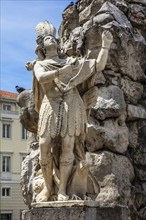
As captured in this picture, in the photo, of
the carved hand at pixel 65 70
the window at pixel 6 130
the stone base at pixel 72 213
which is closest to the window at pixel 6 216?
the window at pixel 6 130

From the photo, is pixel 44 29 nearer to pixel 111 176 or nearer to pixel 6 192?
pixel 111 176

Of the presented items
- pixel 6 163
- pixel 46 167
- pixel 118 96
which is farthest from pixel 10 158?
pixel 46 167

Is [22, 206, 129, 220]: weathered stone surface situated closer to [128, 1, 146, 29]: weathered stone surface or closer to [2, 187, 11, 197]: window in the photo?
[128, 1, 146, 29]: weathered stone surface

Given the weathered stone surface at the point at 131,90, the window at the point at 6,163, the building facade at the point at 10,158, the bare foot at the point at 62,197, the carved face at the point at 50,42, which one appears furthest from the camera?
the window at the point at 6,163

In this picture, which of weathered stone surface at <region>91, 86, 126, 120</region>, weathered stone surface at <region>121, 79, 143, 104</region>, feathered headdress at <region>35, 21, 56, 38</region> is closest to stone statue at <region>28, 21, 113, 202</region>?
feathered headdress at <region>35, 21, 56, 38</region>

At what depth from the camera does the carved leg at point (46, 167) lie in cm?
821

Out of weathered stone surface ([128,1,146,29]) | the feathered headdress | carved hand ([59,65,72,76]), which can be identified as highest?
weathered stone surface ([128,1,146,29])

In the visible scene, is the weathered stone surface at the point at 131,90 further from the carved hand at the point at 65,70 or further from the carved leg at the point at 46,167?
the carved leg at the point at 46,167

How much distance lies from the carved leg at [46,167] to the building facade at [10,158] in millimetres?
43214

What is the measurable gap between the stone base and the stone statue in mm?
226

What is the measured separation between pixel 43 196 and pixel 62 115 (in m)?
1.36

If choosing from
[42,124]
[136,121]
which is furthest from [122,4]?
[42,124]

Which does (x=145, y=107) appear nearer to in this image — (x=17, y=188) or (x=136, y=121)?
(x=136, y=121)

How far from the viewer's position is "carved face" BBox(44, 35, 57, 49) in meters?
8.64
